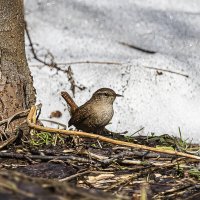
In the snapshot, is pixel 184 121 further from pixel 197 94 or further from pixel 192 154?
pixel 192 154

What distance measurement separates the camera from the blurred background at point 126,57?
6285 mm

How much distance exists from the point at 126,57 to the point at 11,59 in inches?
105

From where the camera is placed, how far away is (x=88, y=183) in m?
3.65

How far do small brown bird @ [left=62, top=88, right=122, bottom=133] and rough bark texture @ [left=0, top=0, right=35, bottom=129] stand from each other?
48.7 inches

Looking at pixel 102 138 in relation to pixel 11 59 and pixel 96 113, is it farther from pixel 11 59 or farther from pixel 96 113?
pixel 96 113

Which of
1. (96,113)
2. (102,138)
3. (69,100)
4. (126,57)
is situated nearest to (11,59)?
(102,138)

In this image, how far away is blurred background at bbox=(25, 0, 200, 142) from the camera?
6.29m

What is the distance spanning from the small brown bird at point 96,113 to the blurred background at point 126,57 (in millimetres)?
406

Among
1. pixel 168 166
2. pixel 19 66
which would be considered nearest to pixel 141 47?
pixel 19 66

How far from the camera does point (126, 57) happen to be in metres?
6.98

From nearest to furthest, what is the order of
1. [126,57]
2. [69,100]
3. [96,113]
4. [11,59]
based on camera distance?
[11,59] < [96,113] < [69,100] < [126,57]

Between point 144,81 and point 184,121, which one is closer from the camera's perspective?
point 184,121

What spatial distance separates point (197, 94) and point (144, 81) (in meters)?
0.56

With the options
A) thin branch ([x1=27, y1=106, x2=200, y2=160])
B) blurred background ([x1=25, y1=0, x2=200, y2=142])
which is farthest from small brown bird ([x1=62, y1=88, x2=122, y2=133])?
thin branch ([x1=27, y1=106, x2=200, y2=160])
